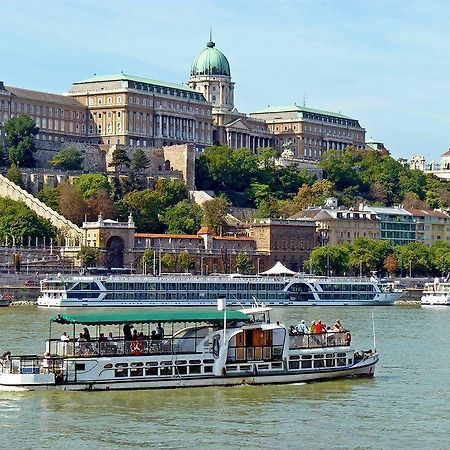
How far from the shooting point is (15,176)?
12669 centimetres

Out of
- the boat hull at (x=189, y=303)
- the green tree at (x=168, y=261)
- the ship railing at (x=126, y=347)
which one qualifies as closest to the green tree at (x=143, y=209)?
the green tree at (x=168, y=261)

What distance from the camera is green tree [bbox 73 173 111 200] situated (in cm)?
12838

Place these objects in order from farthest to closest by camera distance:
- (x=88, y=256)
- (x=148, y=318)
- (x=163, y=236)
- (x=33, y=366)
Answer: (x=163, y=236), (x=88, y=256), (x=148, y=318), (x=33, y=366)

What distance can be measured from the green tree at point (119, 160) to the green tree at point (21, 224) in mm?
18281

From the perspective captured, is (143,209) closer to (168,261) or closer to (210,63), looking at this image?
(168,261)

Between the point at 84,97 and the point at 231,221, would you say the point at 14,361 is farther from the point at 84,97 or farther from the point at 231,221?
the point at 84,97

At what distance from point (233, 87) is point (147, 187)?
39.5 meters

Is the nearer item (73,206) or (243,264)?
(73,206)

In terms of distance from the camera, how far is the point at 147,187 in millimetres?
137375

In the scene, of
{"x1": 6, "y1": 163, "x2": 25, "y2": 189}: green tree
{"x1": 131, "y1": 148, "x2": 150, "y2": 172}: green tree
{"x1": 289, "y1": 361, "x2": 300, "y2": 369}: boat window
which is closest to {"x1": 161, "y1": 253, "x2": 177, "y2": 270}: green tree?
{"x1": 6, "y1": 163, "x2": 25, "y2": 189}: green tree

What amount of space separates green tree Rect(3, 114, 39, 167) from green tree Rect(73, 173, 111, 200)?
5360 mm

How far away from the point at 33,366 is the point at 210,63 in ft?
437

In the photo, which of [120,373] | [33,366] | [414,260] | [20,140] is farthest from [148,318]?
[20,140]

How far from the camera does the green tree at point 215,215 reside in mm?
131250
